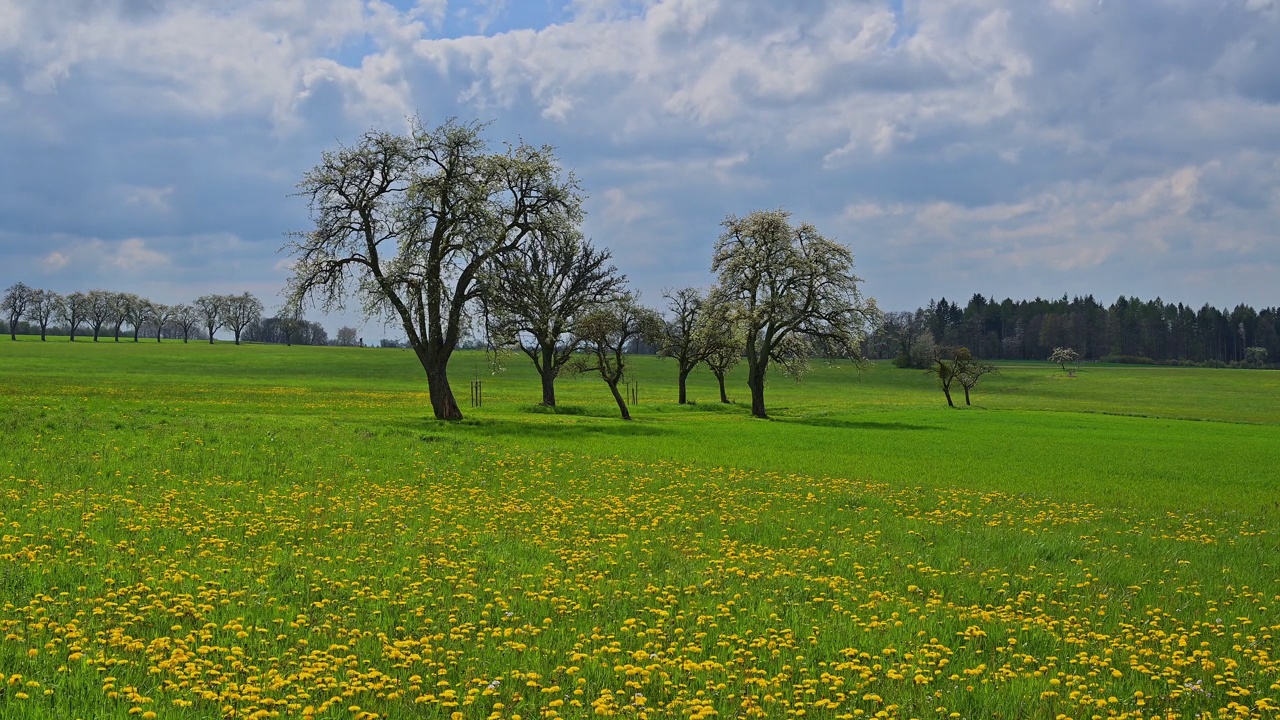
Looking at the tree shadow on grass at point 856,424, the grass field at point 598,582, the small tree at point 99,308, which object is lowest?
the tree shadow on grass at point 856,424

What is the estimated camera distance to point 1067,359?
18400 cm

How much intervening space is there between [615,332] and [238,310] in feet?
525

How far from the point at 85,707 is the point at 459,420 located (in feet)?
109

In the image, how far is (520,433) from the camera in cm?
3500

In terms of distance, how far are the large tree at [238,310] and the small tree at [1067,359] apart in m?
163

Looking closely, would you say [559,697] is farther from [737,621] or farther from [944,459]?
[944,459]

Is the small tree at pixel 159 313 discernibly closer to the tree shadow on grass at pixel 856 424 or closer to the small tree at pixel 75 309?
the small tree at pixel 75 309

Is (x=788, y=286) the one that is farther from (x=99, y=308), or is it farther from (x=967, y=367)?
(x=99, y=308)

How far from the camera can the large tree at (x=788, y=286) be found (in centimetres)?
5416

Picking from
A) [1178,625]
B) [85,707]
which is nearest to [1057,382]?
[1178,625]

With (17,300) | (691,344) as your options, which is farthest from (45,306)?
(691,344)

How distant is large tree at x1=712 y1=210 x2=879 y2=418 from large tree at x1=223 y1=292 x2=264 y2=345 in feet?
513

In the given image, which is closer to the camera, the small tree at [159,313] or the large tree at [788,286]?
the large tree at [788,286]

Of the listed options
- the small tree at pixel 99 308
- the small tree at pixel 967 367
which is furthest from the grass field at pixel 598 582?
the small tree at pixel 99 308
